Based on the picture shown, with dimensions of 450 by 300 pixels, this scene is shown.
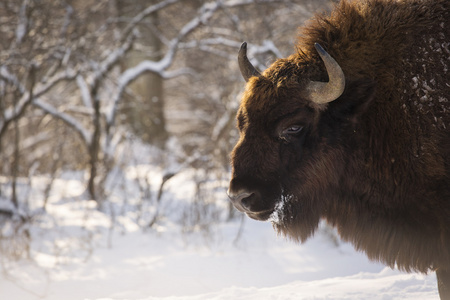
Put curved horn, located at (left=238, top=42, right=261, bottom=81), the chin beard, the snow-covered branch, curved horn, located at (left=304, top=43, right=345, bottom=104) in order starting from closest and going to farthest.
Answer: curved horn, located at (left=304, top=43, right=345, bottom=104) → the chin beard → curved horn, located at (left=238, top=42, right=261, bottom=81) → the snow-covered branch

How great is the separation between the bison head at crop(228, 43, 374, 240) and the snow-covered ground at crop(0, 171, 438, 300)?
1.05 m

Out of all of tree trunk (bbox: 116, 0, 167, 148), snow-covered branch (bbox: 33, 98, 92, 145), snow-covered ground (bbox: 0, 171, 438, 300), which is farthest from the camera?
tree trunk (bbox: 116, 0, 167, 148)

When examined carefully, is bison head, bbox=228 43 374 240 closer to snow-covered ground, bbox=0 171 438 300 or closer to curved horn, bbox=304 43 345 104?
curved horn, bbox=304 43 345 104

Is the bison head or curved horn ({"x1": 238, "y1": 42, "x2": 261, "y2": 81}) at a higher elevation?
curved horn ({"x1": 238, "y1": 42, "x2": 261, "y2": 81})

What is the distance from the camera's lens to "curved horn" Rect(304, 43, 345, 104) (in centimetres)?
334

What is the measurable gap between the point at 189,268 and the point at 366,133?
3.38 meters

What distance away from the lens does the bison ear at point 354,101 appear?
11.5ft

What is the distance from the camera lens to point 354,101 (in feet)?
11.7

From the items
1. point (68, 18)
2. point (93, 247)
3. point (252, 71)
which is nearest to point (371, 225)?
point (252, 71)

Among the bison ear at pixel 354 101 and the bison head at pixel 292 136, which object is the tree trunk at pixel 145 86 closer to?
the bison head at pixel 292 136

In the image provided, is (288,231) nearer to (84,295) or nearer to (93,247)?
(84,295)

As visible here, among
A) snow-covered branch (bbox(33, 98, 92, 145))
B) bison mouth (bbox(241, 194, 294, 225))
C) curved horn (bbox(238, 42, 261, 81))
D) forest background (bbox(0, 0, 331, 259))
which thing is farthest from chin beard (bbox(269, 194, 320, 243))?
snow-covered branch (bbox(33, 98, 92, 145))

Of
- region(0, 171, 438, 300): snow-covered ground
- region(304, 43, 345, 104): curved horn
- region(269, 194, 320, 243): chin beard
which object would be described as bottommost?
region(0, 171, 438, 300): snow-covered ground

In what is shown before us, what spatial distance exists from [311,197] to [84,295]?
9.56 feet
